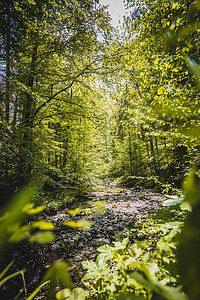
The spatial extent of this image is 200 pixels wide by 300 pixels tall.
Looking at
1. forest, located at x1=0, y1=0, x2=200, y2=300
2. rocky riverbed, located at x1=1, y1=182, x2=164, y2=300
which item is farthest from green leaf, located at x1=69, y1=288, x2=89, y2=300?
rocky riverbed, located at x1=1, y1=182, x2=164, y2=300

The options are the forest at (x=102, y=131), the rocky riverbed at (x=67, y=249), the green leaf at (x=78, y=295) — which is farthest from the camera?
the rocky riverbed at (x=67, y=249)

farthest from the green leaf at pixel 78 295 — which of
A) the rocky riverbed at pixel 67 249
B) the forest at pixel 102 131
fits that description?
the rocky riverbed at pixel 67 249

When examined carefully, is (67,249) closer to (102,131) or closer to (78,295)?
(78,295)

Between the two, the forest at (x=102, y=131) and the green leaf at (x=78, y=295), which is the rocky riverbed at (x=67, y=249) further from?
the green leaf at (x=78, y=295)

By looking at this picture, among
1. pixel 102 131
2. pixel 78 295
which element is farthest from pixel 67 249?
pixel 102 131

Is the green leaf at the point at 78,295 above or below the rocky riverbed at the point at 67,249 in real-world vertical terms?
above

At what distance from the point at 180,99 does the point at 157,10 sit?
2.81 m

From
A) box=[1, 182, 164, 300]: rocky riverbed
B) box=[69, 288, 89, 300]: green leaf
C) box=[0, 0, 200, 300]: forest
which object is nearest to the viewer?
box=[69, 288, 89, 300]: green leaf

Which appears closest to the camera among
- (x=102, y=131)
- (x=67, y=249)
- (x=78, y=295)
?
(x=78, y=295)

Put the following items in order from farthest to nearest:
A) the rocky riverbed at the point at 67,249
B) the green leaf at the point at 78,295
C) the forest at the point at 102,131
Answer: the rocky riverbed at the point at 67,249 < the forest at the point at 102,131 < the green leaf at the point at 78,295

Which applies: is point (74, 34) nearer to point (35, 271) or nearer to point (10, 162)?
point (10, 162)

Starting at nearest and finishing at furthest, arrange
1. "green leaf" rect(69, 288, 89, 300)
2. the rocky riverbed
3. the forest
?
"green leaf" rect(69, 288, 89, 300) < the forest < the rocky riverbed

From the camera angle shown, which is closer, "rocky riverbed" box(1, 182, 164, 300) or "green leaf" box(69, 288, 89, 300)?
"green leaf" box(69, 288, 89, 300)

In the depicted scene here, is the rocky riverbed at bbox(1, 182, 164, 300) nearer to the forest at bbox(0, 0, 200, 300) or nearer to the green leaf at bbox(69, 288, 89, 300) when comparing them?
the forest at bbox(0, 0, 200, 300)
